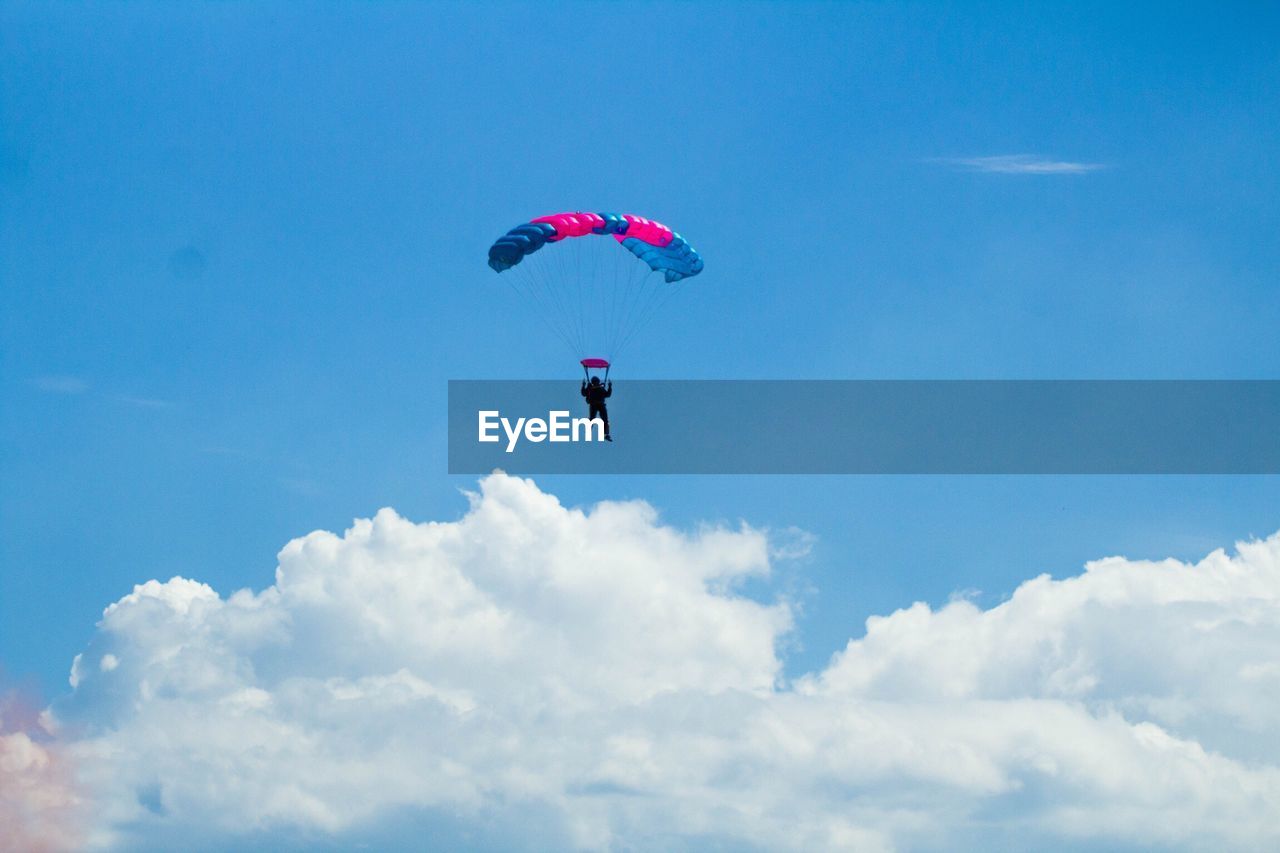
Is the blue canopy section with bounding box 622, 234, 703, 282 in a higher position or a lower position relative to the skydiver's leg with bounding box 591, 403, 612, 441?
higher

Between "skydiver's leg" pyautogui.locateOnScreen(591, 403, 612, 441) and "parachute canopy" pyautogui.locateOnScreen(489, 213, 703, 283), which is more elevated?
"parachute canopy" pyautogui.locateOnScreen(489, 213, 703, 283)

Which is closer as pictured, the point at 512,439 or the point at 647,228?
the point at 512,439

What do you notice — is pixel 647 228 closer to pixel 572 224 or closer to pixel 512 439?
pixel 572 224

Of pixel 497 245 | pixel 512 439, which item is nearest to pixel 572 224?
pixel 497 245

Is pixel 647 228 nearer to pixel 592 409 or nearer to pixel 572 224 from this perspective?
pixel 572 224

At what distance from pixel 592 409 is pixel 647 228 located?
965 centimetres

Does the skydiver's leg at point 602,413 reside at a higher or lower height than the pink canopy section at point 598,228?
lower

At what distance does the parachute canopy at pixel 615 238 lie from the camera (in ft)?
292

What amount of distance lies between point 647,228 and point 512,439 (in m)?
13.8

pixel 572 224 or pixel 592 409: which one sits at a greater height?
pixel 572 224

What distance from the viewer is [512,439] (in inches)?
3361

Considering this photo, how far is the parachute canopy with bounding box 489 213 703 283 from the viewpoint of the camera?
89000mm

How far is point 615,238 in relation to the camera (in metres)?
93.1

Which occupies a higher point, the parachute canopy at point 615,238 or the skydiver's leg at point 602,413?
the parachute canopy at point 615,238
